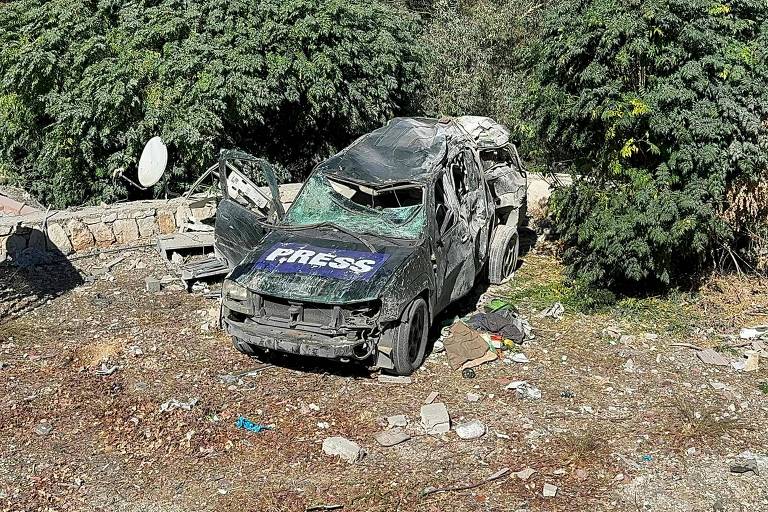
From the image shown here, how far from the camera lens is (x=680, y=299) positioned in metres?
9.78

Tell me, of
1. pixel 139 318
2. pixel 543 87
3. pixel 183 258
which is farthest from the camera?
pixel 183 258

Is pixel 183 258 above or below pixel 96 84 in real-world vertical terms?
below

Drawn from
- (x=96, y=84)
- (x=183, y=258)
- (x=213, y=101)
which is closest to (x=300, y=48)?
(x=213, y=101)

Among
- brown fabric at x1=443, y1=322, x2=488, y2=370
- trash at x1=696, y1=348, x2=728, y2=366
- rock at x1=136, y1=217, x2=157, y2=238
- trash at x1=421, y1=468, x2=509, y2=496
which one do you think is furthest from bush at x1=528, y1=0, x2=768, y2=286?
rock at x1=136, y1=217, x2=157, y2=238

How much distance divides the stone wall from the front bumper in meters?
4.68

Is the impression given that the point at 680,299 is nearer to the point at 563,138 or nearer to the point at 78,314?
the point at 563,138

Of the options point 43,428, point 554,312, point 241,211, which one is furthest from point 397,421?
point 241,211

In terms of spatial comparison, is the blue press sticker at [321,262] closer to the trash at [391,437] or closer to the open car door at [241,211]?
the open car door at [241,211]

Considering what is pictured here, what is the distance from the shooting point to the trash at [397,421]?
23.1 feet

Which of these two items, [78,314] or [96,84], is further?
[96,84]


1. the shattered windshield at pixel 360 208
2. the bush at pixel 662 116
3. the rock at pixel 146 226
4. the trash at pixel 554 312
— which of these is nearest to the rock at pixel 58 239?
the rock at pixel 146 226

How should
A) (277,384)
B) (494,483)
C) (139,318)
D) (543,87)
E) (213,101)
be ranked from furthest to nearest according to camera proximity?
(213,101) < (543,87) < (139,318) < (277,384) < (494,483)

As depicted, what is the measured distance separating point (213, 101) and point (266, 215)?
303cm

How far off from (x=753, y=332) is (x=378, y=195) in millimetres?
4274
